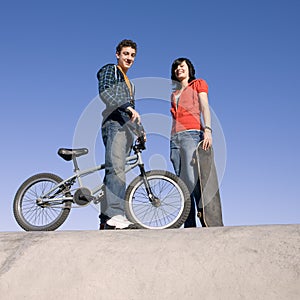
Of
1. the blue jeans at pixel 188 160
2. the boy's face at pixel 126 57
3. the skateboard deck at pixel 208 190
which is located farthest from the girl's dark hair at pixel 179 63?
the skateboard deck at pixel 208 190

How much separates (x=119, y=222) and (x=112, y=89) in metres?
1.44

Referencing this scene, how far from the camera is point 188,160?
15.3 feet

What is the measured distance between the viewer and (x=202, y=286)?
2820mm

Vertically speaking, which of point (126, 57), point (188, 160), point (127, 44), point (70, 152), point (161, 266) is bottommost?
point (161, 266)

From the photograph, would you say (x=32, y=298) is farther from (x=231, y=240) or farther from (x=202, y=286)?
(x=231, y=240)

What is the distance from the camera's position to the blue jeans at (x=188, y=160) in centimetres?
466

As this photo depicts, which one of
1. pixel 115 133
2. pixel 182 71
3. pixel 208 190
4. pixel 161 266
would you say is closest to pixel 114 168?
pixel 115 133

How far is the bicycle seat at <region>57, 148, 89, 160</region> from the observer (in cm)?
509

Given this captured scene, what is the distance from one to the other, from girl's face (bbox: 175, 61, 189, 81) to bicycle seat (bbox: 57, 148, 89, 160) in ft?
4.56

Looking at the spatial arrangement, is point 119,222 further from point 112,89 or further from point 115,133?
point 112,89

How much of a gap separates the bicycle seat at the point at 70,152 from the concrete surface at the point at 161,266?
1.75 metres

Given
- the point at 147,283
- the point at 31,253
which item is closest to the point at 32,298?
the point at 31,253

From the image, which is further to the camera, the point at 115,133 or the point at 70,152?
the point at 70,152

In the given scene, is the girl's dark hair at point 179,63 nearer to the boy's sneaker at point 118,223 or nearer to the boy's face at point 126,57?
the boy's face at point 126,57
